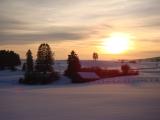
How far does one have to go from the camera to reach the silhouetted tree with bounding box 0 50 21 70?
325 feet

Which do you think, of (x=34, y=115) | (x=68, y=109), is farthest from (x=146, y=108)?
(x=34, y=115)

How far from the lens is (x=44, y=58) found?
76.2 m

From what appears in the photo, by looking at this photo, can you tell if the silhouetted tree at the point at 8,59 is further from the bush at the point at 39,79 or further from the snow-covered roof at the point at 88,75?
the snow-covered roof at the point at 88,75

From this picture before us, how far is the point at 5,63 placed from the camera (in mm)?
101875

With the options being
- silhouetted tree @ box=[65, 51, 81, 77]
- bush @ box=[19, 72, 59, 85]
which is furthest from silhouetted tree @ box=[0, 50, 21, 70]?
bush @ box=[19, 72, 59, 85]

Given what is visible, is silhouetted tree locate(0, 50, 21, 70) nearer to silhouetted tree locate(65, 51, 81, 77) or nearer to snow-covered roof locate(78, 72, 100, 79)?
silhouetted tree locate(65, 51, 81, 77)

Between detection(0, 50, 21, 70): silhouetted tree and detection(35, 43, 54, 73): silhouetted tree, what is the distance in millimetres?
24732

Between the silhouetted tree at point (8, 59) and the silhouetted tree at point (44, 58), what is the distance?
24.7 metres

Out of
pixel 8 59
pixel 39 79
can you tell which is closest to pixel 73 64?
pixel 39 79

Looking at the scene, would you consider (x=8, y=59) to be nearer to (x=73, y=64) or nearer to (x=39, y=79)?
(x=73, y=64)

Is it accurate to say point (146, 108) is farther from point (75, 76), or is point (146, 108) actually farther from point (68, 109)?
point (75, 76)

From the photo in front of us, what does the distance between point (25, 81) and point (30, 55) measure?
75.5 feet

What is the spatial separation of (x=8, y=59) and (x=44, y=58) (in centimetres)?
2649

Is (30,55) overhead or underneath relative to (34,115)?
overhead
